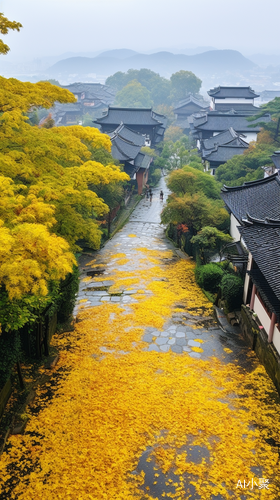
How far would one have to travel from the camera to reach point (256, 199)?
69.9 feet

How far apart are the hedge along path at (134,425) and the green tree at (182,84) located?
10662 cm

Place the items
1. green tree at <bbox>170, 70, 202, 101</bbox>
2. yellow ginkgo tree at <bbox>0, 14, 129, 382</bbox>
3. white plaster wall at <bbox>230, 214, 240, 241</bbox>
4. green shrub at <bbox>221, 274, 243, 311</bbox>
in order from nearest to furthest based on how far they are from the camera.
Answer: yellow ginkgo tree at <bbox>0, 14, 129, 382</bbox> < green shrub at <bbox>221, 274, 243, 311</bbox> < white plaster wall at <bbox>230, 214, 240, 241</bbox> < green tree at <bbox>170, 70, 202, 101</bbox>

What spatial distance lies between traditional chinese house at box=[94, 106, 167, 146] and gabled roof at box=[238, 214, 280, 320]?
166ft

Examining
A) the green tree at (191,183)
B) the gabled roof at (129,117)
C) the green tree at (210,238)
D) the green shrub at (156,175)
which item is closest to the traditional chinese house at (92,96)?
the gabled roof at (129,117)

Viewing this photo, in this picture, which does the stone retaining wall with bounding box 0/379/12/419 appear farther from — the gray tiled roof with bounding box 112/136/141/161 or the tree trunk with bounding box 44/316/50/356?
the gray tiled roof with bounding box 112/136/141/161

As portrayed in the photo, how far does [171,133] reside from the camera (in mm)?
78438

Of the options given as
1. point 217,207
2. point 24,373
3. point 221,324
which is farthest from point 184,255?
point 24,373

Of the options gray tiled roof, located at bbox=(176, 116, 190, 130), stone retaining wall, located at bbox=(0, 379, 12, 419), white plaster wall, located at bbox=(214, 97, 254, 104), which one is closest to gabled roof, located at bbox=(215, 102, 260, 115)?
white plaster wall, located at bbox=(214, 97, 254, 104)

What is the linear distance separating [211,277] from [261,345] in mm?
6427

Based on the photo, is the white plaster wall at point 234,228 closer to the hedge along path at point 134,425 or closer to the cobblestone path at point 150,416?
the cobblestone path at point 150,416

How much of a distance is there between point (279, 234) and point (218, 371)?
5.08 m

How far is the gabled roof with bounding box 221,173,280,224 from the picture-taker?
1959 cm

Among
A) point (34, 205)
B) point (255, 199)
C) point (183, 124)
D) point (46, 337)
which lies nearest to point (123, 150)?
point (255, 199)

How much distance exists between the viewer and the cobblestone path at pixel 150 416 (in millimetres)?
8727
